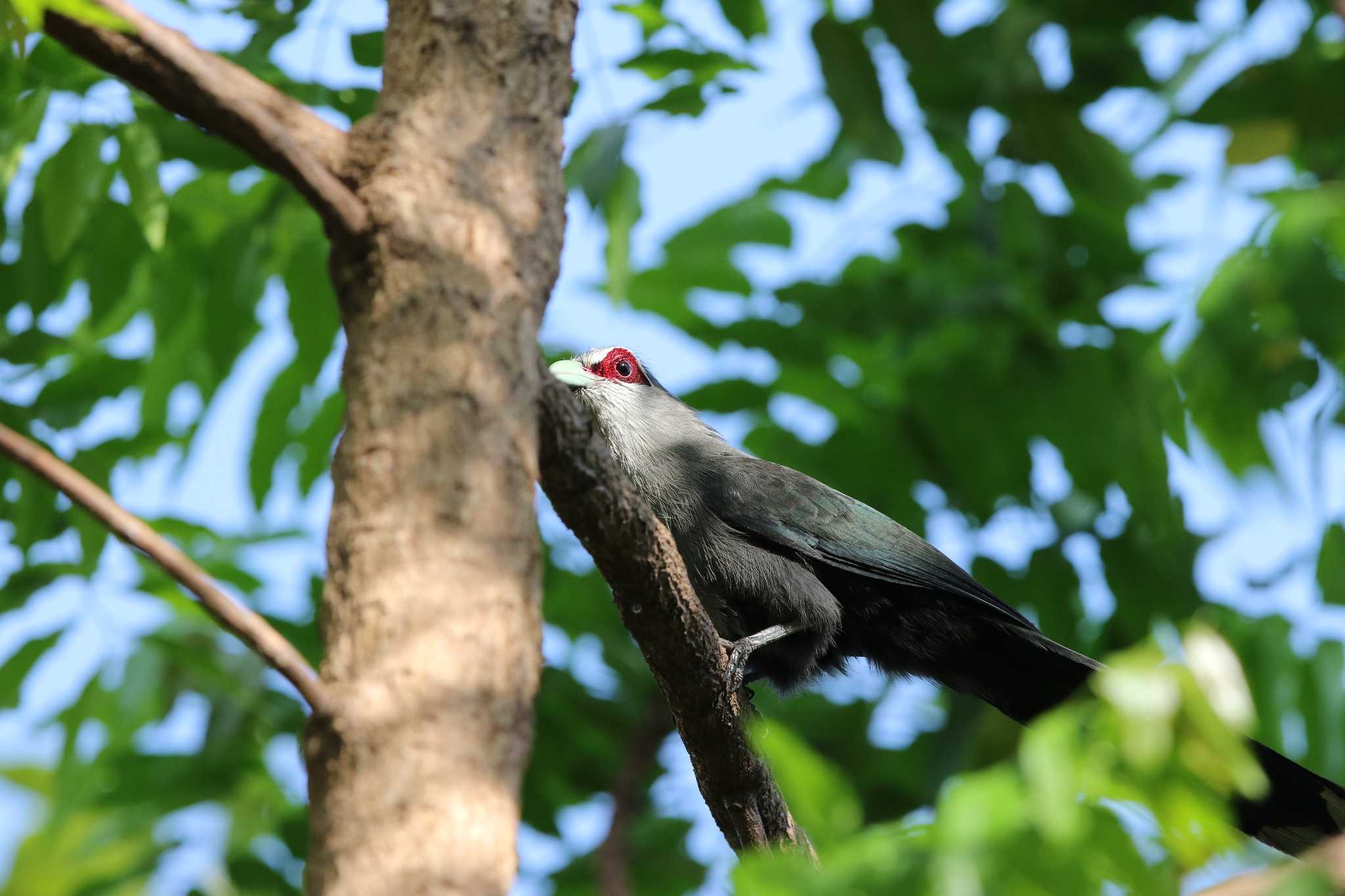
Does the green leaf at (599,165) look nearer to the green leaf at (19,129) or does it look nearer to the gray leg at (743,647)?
the gray leg at (743,647)

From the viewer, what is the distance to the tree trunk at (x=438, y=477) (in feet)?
5.72

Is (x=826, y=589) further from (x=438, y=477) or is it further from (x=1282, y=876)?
(x=1282, y=876)

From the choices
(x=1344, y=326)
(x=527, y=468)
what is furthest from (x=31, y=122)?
(x=1344, y=326)

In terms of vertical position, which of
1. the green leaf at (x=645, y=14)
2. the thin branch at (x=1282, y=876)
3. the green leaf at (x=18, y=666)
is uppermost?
the green leaf at (x=645, y=14)

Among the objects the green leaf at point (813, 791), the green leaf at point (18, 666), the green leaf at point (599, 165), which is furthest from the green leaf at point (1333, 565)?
the green leaf at point (18, 666)

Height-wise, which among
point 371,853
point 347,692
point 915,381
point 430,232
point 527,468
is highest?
point 915,381

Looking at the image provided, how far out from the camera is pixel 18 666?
4.53m

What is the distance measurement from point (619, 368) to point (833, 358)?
0.97 meters

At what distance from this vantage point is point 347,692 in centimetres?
181

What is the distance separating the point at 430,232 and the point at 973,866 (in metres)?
1.33

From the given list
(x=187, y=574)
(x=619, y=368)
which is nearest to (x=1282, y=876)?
(x=187, y=574)

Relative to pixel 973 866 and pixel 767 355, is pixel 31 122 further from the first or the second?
pixel 973 866

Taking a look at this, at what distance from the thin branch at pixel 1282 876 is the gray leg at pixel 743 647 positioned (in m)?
2.02

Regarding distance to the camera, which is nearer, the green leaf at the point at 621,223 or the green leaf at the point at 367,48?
the green leaf at the point at 367,48
